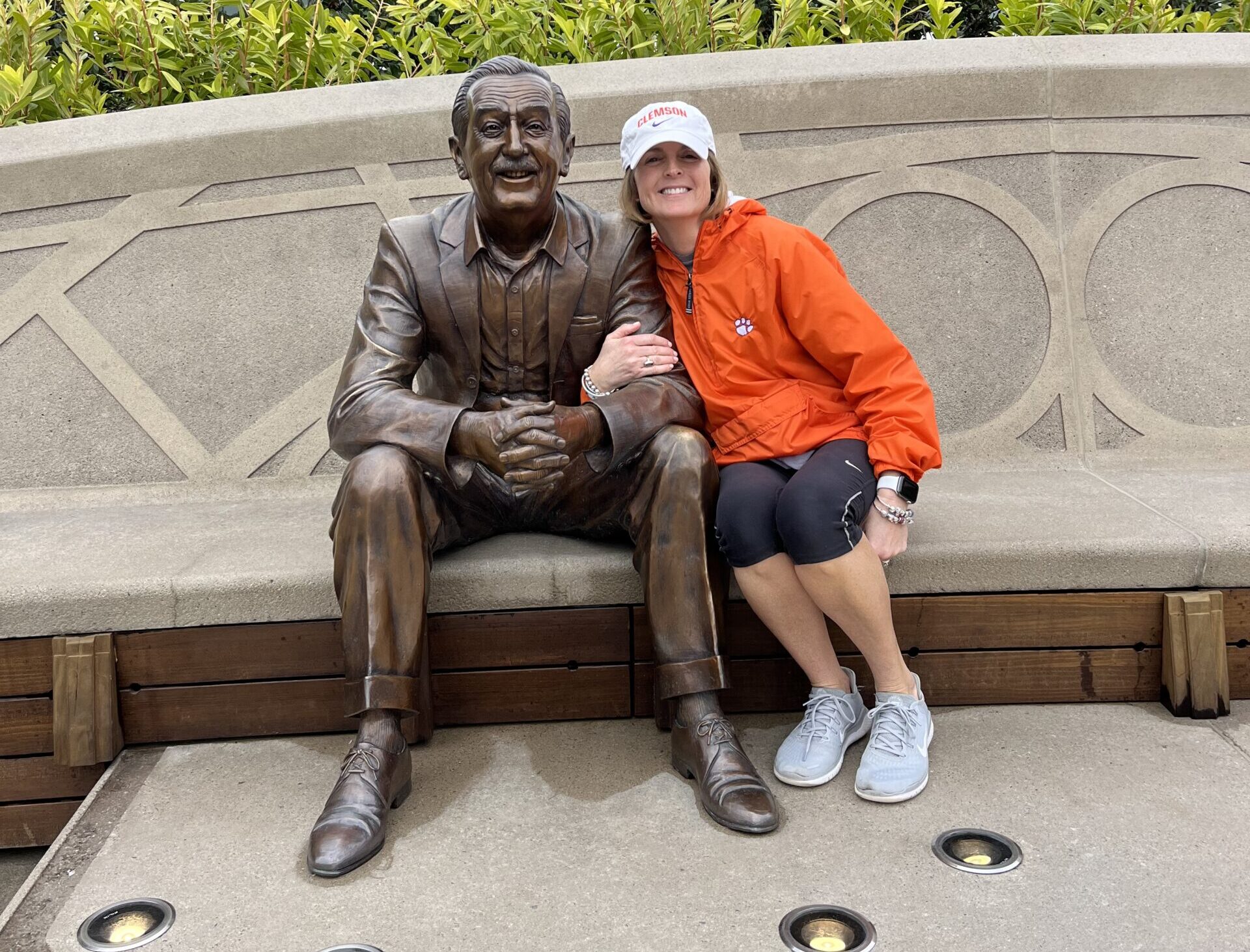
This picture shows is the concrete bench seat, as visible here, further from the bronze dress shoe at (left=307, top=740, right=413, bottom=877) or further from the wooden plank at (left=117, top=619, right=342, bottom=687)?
the bronze dress shoe at (left=307, top=740, right=413, bottom=877)

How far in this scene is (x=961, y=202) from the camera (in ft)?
13.0

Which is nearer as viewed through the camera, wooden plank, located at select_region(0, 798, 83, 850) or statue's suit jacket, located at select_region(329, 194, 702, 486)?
statue's suit jacket, located at select_region(329, 194, 702, 486)

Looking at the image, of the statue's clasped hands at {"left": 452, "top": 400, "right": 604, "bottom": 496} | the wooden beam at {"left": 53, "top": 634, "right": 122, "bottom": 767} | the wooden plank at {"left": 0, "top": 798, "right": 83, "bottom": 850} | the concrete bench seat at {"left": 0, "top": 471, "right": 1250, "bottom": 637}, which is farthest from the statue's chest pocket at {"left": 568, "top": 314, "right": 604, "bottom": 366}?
the wooden plank at {"left": 0, "top": 798, "right": 83, "bottom": 850}

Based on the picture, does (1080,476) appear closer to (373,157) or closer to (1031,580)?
(1031,580)

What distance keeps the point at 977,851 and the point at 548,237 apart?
166cm

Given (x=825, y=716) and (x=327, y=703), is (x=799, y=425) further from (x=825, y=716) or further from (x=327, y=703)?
(x=327, y=703)

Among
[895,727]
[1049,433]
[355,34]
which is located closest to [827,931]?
[895,727]

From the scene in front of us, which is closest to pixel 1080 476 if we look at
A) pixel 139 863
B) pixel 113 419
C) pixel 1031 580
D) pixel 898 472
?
pixel 1031 580

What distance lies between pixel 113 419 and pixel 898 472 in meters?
2.62

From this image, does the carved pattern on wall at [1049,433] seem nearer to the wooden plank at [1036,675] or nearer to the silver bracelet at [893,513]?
the wooden plank at [1036,675]

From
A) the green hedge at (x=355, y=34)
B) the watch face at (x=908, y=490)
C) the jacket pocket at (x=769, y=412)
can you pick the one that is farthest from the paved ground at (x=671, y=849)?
the green hedge at (x=355, y=34)

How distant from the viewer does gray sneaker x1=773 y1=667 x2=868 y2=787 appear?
2.58m

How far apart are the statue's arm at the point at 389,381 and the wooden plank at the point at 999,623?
2.26 ft

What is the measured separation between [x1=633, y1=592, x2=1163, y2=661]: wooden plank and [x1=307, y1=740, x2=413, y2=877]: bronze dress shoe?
69 centimetres
